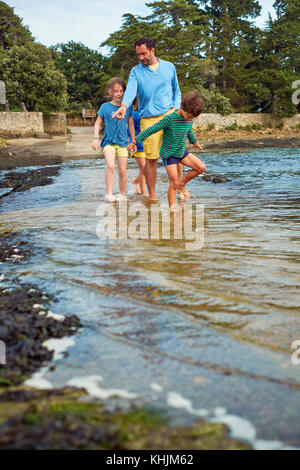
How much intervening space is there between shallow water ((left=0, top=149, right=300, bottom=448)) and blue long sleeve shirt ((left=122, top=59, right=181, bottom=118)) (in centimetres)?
216

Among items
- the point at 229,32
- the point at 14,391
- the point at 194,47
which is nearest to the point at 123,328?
the point at 14,391

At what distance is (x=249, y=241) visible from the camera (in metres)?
4.40

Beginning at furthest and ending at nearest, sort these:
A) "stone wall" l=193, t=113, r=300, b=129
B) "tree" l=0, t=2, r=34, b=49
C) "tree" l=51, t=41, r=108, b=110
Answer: "tree" l=51, t=41, r=108, b=110
"stone wall" l=193, t=113, r=300, b=129
"tree" l=0, t=2, r=34, b=49

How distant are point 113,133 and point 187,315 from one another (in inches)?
210

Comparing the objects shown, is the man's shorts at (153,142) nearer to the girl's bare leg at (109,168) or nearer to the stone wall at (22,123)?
the girl's bare leg at (109,168)

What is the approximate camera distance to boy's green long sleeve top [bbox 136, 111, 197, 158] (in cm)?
610

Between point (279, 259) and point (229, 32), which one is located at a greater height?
point (229, 32)

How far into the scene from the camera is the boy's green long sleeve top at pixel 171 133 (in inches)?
240

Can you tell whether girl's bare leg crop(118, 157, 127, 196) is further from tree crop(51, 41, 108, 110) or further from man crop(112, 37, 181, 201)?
tree crop(51, 41, 108, 110)

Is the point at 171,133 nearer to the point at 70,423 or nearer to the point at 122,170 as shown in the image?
the point at 122,170

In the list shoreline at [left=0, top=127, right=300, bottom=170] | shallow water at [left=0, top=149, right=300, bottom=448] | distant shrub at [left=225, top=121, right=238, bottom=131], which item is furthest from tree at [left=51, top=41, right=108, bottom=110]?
shallow water at [left=0, top=149, right=300, bottom=448]

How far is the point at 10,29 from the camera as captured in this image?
43.9m
